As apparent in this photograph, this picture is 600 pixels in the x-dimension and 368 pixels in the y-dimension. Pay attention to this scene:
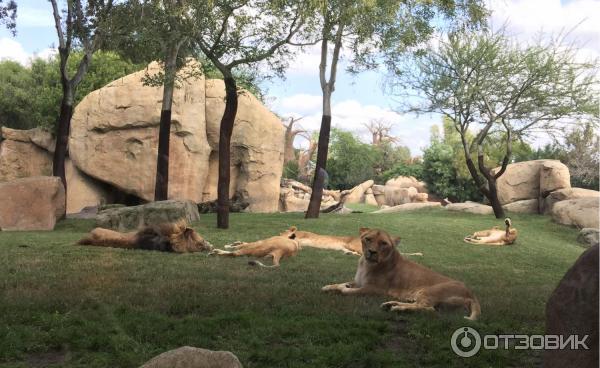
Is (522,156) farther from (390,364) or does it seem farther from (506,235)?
(390,364)

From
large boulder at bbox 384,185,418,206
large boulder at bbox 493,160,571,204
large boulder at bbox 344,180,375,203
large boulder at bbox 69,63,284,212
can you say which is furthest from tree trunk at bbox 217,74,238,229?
large boulder at bbox 344,180,375,203

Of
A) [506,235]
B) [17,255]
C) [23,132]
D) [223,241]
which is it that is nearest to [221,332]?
[17,255]

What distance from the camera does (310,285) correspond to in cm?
814

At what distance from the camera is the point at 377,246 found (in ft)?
24.2

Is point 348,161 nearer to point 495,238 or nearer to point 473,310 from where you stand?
point 495,238

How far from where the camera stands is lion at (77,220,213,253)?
Result: 11.1 meters

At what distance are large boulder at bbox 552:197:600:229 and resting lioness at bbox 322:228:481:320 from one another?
17.1 metres

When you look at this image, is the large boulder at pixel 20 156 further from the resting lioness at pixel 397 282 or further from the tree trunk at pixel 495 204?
the resting lioness at pixel 397 282

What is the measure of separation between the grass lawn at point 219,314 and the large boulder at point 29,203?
533cm

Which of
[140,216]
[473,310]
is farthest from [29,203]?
[473,310]

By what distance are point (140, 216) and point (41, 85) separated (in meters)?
27.0

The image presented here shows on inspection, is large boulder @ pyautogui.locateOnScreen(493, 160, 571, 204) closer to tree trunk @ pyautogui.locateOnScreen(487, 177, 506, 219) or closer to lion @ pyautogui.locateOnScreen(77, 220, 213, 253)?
tree trunk @ pyautogui.locateOnScreen(487, 177, 506, 219)

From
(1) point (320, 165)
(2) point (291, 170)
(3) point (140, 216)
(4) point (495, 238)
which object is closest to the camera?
(3) point (140, 216)

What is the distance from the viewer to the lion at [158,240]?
36.4 feet
